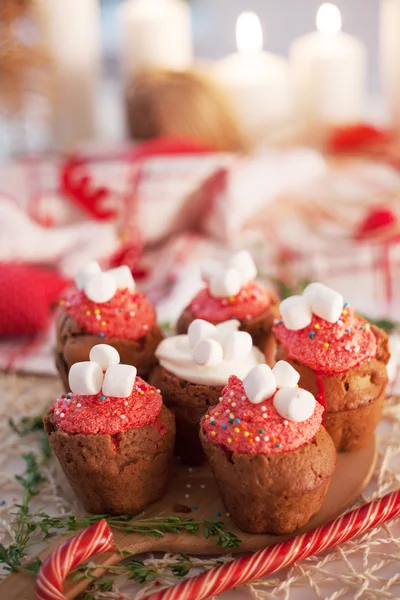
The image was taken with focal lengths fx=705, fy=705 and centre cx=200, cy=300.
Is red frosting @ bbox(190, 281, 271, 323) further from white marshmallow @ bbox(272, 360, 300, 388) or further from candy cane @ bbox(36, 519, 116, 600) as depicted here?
candy cane @ bbox(36, 519, 116, 600)

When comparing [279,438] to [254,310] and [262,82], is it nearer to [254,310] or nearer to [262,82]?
[254,310]

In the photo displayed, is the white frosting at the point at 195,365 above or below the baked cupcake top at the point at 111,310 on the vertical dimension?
below

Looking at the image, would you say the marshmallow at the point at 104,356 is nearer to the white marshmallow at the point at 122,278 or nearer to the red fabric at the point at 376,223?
the white marshmallow at the point at 122,278

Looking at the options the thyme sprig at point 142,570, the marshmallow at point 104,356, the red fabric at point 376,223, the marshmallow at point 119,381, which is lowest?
the thyme sprig at point 142,570

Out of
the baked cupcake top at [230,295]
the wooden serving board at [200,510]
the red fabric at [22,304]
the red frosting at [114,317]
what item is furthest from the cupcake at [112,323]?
the red fabric at [22,304]

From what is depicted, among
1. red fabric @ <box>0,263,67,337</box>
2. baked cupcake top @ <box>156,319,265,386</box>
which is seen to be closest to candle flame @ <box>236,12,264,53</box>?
red fabric @ <box>0,263,67,337</box>

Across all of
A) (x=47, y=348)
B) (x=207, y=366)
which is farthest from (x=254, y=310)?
(x=47, y=348)

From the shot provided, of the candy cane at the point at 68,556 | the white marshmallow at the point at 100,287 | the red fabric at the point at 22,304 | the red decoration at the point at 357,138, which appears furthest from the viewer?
the red decoration at the point at 357,138

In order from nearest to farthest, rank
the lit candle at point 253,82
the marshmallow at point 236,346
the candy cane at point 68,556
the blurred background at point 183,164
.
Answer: the candy cane at point 68,556 < the marshmallow at point 236,346 < the blurred background at point 183,164 < the lit candle at point 253,82

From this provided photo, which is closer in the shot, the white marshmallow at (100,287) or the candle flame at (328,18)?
the white marshmallow at (100,287)
